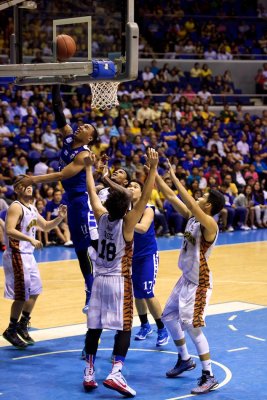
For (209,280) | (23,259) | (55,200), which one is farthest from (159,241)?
(209,280)

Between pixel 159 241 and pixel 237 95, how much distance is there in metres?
10.3

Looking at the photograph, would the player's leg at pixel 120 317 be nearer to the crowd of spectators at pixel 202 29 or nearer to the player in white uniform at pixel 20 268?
the player in white uniform at pixel 20 268

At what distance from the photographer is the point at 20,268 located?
8.68m

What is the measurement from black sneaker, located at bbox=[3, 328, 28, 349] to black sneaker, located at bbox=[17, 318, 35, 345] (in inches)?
3.4

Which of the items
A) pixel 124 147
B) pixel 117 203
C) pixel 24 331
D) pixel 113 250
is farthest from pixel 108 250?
→ pixel 124 147

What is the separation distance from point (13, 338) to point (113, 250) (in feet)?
6.98

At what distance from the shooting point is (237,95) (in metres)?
26.4

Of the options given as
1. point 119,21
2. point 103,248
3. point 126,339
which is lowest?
point 126,339

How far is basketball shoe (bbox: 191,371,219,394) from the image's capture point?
6.95 metres

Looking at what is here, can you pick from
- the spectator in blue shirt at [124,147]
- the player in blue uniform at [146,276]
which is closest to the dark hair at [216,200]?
the player in blue uniform at [146,276]

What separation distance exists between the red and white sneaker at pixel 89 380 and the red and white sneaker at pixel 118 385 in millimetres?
206

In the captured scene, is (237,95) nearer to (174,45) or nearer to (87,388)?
(174,45)

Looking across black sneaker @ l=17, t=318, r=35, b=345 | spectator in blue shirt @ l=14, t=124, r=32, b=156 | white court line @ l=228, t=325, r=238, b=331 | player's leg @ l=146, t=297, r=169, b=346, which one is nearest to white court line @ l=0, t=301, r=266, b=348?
black sneaker @ l=17, t=318, r=35, b=345

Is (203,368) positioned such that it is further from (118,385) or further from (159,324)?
(159,324)
